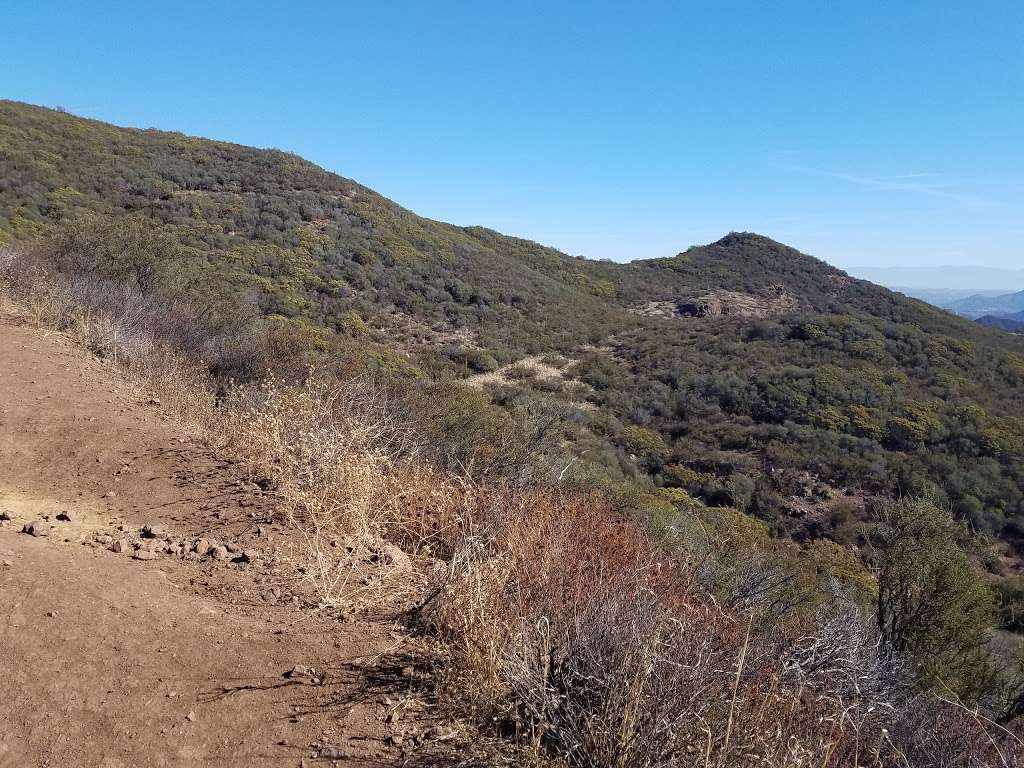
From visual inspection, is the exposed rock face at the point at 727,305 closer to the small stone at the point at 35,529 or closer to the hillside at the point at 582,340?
the hillside at the point at 582,340

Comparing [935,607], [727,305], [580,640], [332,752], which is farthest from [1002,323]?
[332,752]

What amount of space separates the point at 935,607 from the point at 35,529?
902 centimetres

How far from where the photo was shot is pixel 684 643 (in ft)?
7.62

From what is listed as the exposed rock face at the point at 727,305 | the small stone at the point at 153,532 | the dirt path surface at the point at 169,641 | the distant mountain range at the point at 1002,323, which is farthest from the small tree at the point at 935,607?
the distant mountain range at the point at 1002,323

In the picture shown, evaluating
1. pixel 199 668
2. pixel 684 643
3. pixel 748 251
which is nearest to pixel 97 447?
pixel 199 668

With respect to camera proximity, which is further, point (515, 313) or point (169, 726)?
point (515, 313)

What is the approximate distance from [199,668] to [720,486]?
14.5 m

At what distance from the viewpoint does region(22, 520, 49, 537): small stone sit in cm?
316

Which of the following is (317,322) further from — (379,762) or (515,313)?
(379,762)

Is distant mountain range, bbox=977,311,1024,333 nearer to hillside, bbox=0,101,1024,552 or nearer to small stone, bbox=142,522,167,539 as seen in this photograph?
hillside, bbox=0,101,1024,552

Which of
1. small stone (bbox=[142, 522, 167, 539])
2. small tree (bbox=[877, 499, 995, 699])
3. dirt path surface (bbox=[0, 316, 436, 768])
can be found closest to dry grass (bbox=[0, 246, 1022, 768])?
dirt path surface (bbox=[0, 316, 436, 768])

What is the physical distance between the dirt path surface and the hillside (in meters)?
5.72

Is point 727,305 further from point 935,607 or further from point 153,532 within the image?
point 153,532

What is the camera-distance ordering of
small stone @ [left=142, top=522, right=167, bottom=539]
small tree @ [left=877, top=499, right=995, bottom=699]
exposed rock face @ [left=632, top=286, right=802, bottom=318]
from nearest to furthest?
1. small stone @ [left=142, top=522, right=167, bottom=539]
2. small tree @ [left=877, top=499, right=995, bottom=699]
3. exposed rock face @ [left=632, top=286, right=802, bottom=318]
